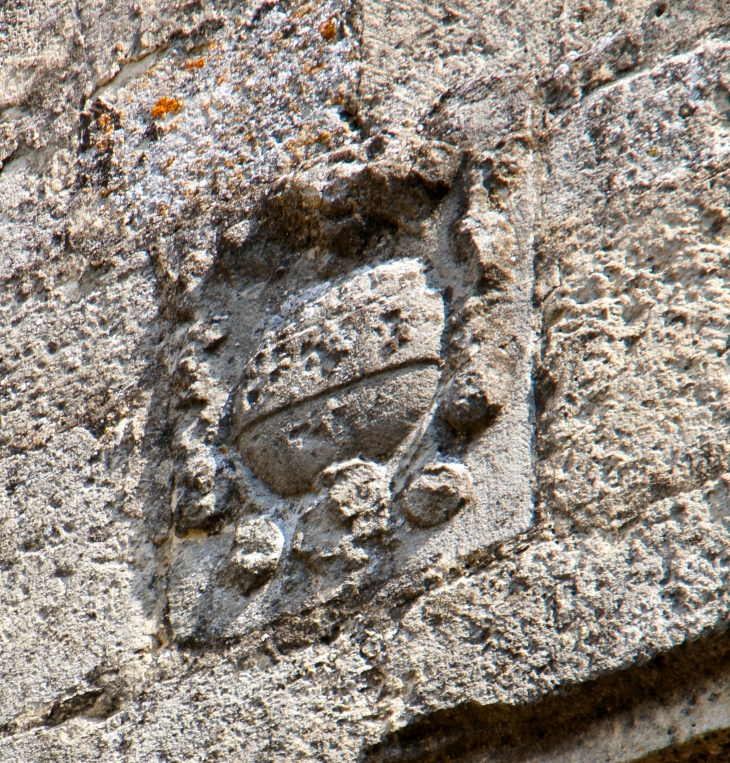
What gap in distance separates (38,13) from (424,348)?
1429mm

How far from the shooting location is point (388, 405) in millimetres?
1114

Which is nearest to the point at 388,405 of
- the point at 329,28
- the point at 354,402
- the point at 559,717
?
the point at 354,402

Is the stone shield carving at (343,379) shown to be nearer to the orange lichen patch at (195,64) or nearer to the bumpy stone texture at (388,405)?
the bumpy stone texture at (388,405)

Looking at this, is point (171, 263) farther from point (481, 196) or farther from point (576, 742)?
point (576, 742)

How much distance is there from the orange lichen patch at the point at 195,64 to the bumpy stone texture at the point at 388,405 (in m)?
0.04

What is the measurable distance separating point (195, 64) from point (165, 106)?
0.33 ft

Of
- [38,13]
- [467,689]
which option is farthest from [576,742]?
[38,13]

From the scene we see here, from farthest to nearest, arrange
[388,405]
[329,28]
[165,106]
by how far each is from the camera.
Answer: [165,106] < [329,28] < [388,405]

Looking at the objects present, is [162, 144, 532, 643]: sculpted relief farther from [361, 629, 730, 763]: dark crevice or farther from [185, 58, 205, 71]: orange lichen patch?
[185, 58, 205, 71]: orange lichen patch

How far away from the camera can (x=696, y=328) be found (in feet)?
3.21

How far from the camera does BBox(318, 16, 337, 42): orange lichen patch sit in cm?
156

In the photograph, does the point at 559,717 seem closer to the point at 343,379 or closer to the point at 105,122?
the point at 343,379

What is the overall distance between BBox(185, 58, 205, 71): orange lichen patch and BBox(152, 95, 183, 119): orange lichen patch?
7 cm

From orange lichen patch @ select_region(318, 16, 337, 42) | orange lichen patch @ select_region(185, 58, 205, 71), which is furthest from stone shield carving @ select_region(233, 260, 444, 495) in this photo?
orange lichen patch @ select_region(185, 58, 205, 71)
